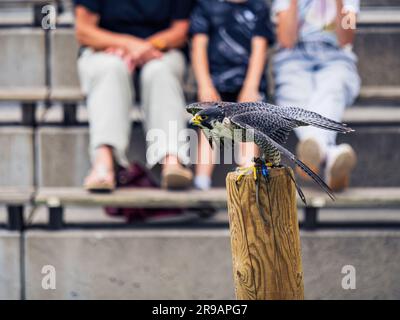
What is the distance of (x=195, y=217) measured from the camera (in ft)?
11.8

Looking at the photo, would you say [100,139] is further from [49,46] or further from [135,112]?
[49,46]

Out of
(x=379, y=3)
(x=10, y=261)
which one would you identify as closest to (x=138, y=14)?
(x=10, y=261)

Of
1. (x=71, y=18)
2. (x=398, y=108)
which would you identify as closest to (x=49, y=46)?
(x=71, y=18)

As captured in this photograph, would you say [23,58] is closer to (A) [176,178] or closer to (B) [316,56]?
(A) [176,178]

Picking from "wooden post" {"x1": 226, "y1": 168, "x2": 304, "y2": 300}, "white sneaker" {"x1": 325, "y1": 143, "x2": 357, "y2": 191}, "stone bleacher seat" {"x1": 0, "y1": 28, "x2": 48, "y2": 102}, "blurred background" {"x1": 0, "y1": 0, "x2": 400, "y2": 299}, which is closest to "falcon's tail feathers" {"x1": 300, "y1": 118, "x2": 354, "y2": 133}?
"wooden post" {"x1": 226, "y1": 168, "x2": 304, "y2": 300}

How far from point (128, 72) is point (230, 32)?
20.8 inches

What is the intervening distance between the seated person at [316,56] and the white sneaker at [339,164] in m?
0.20

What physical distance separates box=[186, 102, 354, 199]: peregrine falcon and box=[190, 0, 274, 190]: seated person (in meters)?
1.46

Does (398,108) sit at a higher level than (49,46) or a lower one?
lower

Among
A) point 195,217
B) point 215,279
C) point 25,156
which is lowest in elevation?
point 215,279

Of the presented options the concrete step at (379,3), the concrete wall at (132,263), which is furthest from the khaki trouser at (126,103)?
the concrete step at (379,3)
